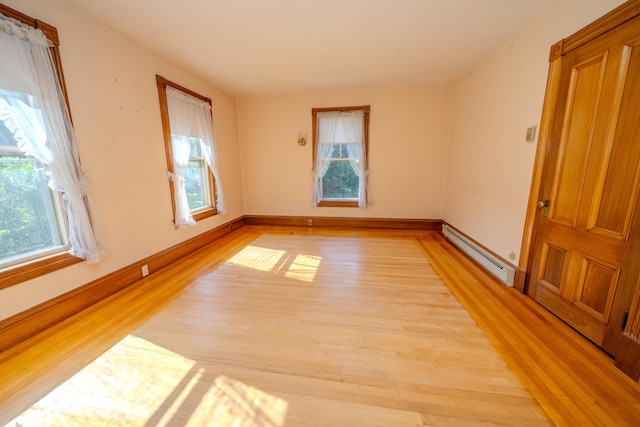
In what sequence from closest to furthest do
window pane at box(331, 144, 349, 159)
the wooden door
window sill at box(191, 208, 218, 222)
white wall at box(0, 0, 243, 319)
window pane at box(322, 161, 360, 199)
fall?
the wooden door
white wall at box(0, 0, 243, 319)
window sill at box(191, 208, 218, 222)
window pane at box(331, 144, 349, 159)
window pane at box(322, 161, 360, 199)

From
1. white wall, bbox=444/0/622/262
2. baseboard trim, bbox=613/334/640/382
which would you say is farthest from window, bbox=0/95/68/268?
white wall, bbox=444/0/622/262

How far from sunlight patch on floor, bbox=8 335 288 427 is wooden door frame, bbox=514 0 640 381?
6.80 ft

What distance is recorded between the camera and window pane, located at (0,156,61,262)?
174 centimetres

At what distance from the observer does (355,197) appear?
4.92 metres

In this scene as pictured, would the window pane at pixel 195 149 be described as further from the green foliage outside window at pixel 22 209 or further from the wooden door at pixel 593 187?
the wooden door at pixel 593 187

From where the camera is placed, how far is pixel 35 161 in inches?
74.4

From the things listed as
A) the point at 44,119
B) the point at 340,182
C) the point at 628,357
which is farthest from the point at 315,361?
the point at 340,182

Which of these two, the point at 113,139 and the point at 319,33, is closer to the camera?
the point at 113,139

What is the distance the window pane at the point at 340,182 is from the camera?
4812mm

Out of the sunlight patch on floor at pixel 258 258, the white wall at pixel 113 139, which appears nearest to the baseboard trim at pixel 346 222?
the sunlight patch on floor at pixel 258 258

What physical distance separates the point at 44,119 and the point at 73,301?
1.52 meters

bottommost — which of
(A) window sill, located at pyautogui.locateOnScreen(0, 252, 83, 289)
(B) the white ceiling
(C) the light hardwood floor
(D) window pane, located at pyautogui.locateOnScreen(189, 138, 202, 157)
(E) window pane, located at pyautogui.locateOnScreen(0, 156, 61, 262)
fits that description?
(C) the light hardwood floor

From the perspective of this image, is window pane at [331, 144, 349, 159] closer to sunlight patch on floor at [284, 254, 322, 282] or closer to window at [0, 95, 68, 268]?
sunlight patch on floor at [284, 254, 322, 282]

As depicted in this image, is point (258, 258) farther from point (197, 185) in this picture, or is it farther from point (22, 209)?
point (22, 209)
